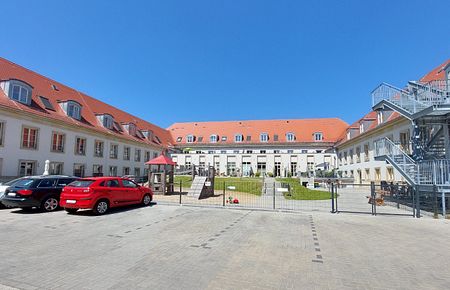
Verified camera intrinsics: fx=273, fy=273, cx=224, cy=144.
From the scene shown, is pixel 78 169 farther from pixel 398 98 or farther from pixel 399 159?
pixel 398 98

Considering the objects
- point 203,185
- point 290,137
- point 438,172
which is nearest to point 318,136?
point 290,137

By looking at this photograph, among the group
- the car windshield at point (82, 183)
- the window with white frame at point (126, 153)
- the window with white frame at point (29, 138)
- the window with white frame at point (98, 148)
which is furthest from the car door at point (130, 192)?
the window with white frame at point (126, 153)

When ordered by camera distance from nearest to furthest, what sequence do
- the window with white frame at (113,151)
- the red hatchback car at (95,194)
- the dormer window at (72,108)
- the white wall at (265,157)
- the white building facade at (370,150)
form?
the red hatchback car at (95,194), the white building facade at (370,150), the dormer window at (72,108), the window with white frame at (113,151), the white wall at (265,157)

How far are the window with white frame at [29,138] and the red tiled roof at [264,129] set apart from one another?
3853 cm

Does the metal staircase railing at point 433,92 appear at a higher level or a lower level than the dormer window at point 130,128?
lower

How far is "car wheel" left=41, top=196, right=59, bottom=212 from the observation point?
42.4ft

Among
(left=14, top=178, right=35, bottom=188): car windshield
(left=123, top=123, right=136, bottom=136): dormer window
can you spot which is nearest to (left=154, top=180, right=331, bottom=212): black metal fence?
(left=14, top=178, right=35, bottom=188): car windshield

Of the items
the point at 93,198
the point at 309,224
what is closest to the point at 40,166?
the point at 93,198

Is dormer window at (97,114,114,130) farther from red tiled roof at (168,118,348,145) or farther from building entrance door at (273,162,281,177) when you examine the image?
building entrance door at (273,162,281,177)

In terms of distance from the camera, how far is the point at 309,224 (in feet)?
35.1

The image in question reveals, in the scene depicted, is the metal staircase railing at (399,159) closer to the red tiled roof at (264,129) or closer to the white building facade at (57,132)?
the white building facade at (57,132)

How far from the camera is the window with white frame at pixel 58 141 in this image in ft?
84.6

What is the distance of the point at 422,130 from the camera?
733 inches

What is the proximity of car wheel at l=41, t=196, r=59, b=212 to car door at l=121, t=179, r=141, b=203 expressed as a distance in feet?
10.8
